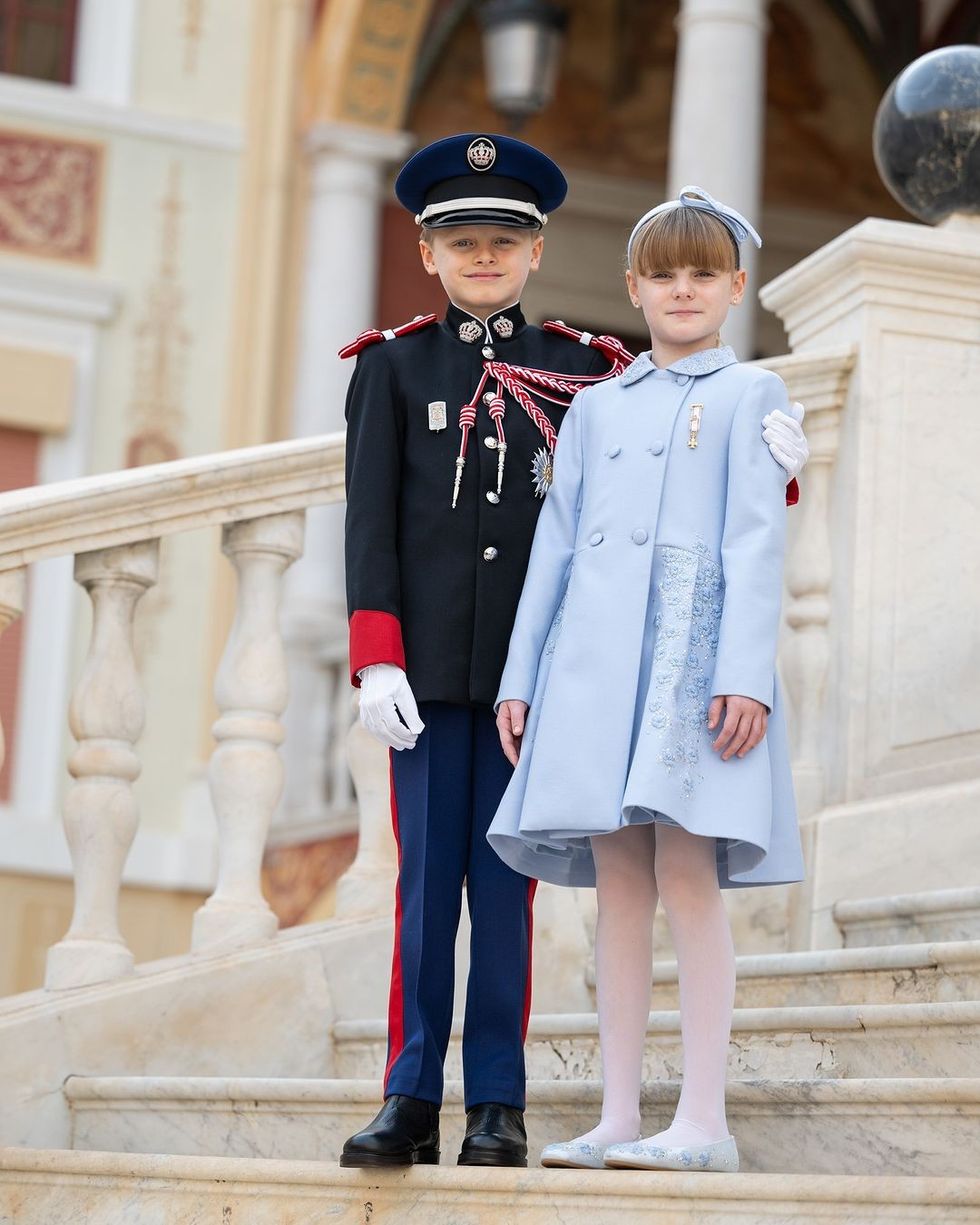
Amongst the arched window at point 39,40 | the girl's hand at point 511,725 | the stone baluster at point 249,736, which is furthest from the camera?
the arched window at point 39,40

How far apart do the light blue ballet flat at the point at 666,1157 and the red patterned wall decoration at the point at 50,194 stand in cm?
699

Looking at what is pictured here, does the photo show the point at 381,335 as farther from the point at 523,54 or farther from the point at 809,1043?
the point at 523,54

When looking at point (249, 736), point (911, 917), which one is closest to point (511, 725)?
point (911, 917)

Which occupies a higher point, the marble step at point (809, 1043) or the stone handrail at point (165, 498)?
the stone handrail at point (165, 498)

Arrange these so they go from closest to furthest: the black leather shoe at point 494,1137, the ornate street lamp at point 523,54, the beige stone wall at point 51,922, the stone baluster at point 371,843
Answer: the black leather shoe at point 494,1137
the stone baluster at point 371,843
the ornate street lamp at point 523,54
the beige stone wall at point 51,922

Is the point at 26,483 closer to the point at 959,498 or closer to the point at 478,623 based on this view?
the point at 959,498

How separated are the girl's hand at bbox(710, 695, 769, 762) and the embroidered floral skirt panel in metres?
0.02

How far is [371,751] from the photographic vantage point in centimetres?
420

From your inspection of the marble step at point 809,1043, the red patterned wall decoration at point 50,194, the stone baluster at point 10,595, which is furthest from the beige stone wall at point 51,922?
the marble step at point 809,1043

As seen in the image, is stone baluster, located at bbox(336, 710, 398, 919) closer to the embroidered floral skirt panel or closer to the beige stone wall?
the embroidered floral skirt panel

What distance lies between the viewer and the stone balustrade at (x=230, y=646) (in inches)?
155

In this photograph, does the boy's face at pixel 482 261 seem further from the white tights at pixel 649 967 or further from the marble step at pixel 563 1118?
the marble step at pixel 563 1118

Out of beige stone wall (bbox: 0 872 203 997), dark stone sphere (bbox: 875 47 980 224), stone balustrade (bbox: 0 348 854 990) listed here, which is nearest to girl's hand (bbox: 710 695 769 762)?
stone balustrade (bbox: 0 348 854 990)

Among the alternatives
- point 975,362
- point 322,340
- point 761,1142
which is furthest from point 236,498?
point 322,340
